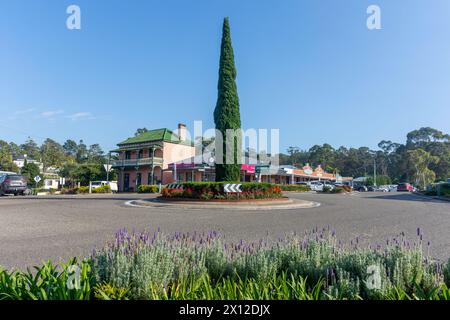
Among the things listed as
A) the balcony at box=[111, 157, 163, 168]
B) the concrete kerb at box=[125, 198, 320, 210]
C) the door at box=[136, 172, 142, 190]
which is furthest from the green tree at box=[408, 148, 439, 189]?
the concrete kerb at box=[125, 198, 320, 210]

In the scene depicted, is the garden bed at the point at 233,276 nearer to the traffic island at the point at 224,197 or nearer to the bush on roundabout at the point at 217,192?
the traffic island at the point at 224,197

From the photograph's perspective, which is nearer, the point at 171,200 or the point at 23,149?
the point at 171,200

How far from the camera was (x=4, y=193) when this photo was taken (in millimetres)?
25906

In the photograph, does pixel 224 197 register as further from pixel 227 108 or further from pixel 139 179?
pixel 139 179

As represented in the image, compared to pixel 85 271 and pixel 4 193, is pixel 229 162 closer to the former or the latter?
pixel 85 271

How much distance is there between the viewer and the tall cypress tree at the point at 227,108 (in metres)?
18.8

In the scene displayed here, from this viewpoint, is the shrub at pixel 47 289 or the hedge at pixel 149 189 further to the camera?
the hedge at pixel 149 189

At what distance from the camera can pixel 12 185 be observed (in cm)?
2594

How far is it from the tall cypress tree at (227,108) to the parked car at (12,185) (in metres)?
20.5

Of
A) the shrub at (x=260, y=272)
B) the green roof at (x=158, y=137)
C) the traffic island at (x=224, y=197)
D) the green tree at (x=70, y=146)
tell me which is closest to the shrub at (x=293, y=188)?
the green roof at (x=158, y=137)

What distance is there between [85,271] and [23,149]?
14584 cm
